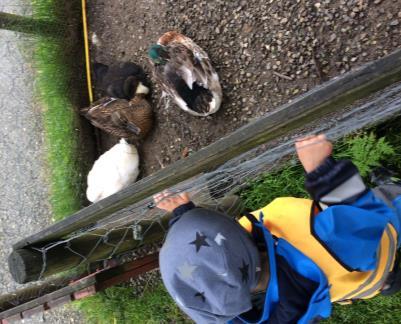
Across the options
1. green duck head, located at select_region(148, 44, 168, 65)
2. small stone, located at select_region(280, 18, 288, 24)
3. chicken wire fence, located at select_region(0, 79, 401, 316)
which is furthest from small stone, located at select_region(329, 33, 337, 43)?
green duck head, located at select_region(148, 44, 168, 65)

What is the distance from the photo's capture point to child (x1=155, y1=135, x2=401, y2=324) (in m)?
1.36

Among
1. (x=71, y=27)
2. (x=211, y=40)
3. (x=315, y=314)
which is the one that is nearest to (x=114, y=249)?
(x=315, y=314)

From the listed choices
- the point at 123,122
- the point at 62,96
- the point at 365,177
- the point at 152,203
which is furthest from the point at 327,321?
the point at 62,96

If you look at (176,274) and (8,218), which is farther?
(8,218)

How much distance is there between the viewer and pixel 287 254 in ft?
4.99

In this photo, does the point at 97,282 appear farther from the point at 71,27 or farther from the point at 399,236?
the point at 71,27

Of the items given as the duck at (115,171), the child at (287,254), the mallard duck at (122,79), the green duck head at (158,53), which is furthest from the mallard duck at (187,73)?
the child at (287,254)

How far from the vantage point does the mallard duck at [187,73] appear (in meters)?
2.59

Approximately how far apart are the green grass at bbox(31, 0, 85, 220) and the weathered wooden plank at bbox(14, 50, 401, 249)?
2080 mm

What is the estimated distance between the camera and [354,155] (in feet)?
7.28

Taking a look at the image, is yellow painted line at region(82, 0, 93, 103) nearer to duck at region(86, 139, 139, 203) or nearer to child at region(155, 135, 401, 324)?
duck at region(86, 139, 139, 203)

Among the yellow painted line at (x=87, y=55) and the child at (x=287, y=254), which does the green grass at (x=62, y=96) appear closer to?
the yellow painted line at (x=87, y=55)

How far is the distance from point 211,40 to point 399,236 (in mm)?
1588

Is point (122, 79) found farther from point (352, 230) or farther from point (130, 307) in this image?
point (352, 230)
